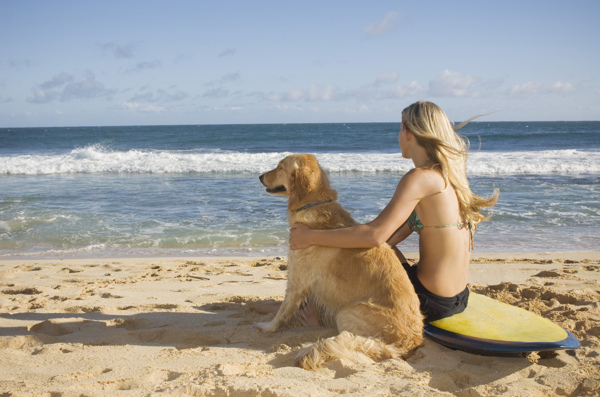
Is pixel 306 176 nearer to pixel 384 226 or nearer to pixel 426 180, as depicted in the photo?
pixel 384 226

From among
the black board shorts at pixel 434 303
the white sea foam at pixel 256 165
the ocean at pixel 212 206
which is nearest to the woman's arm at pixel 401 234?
the black board shorts at pixel 434 303

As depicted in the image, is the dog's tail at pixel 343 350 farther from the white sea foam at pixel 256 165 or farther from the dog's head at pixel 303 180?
the white sea foam at pixel 256 165

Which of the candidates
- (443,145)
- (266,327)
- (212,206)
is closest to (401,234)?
(443,145)

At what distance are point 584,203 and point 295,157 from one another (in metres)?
9.64

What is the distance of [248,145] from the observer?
33469mm

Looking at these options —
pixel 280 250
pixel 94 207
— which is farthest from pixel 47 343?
pixel 94 207

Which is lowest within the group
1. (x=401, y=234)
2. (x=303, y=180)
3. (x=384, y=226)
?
(x=401, y=234)

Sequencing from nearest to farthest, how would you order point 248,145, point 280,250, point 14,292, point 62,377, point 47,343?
point 62,377, point 47,343, point 14,292, point 280,250, point 248,145

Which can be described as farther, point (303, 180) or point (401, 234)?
point (401, 234)

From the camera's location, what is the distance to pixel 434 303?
3.40m

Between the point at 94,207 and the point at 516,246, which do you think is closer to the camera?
the point at 516,246

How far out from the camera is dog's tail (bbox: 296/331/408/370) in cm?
296

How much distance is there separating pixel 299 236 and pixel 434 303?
3.50 feet

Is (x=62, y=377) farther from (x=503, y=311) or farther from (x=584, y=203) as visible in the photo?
(x=584, y=203)
